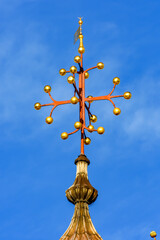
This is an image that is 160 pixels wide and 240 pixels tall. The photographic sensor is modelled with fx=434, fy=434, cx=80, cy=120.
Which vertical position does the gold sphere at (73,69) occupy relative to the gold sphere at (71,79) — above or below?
above

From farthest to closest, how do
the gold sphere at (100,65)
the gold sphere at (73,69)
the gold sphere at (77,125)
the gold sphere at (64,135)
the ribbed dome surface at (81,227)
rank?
the gold sphere at (100,65)
the gold sphere at (73,69)
the gold sphere at (64,135)
the gold sphere at (77,125)
the ribbed dome surface at (81,227)

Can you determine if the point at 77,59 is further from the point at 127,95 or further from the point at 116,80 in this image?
the point at 127,95

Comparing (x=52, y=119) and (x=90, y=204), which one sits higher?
(x=52, y=119)

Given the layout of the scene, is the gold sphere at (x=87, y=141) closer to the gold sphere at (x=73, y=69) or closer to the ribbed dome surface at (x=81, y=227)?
the gold sphere at (x=73, y=69)

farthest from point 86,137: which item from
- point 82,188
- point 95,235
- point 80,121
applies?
point 95,235

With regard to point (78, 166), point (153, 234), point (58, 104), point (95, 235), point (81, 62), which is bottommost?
point (95, 235)

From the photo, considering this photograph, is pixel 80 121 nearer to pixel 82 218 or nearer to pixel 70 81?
pixel 70 81

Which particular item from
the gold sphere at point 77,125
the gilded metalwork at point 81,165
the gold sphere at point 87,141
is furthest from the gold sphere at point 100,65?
the gold sphere at point 77,125

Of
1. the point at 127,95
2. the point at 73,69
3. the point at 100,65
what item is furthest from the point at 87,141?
the point at 100,65

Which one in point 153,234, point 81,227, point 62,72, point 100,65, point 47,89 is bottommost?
point 81,227

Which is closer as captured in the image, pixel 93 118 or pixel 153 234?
pixel 153 234

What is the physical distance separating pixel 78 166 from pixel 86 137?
2.53 meters

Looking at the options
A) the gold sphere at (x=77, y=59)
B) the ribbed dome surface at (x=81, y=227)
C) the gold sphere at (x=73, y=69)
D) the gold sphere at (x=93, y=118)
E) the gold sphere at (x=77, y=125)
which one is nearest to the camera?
the ribbed dome surface at (x=81, y=227)

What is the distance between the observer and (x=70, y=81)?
1591cm
